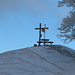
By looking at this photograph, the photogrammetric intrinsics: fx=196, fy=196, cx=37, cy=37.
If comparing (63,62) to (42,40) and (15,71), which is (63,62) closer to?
(15,71)

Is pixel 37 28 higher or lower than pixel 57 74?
higher

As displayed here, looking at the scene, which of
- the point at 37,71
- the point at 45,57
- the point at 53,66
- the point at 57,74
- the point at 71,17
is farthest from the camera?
the point at 45,57

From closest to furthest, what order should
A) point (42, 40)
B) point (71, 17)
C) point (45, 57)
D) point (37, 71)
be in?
point (37, 71) < point (71, 17) < point (45, 57) < point (42, 40)

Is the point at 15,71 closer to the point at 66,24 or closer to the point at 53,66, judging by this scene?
the point at 53,66

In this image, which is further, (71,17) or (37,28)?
(37,28)

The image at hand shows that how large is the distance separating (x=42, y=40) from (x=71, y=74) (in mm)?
12312

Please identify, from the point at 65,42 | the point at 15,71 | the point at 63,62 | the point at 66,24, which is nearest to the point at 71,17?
the point at 66,24

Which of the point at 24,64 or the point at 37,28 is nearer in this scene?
the point at 24,64

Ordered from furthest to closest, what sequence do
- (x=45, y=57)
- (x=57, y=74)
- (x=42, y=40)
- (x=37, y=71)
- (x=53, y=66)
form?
(x=42, y=40) < (x=45, y=57) < (x=53, y=66) < (x=37, y=71) < (x=57, y=74)

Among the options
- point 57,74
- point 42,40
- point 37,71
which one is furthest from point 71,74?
point 42,40

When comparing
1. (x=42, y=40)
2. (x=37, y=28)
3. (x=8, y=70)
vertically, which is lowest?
(x=8, y=70)

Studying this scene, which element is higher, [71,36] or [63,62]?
[71,36]

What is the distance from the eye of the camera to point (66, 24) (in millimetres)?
13633

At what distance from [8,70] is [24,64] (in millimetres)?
1650
